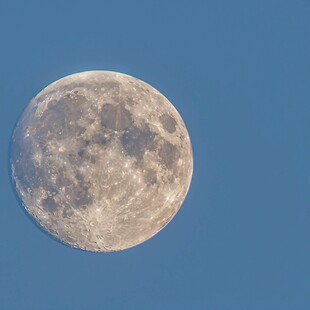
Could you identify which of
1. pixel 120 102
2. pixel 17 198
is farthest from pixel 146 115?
pixel 17 198

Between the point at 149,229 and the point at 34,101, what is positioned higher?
the point at 34,101

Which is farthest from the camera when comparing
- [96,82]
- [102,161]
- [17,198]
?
[17,198]

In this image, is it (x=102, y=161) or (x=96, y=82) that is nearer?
(x=102, y=161)

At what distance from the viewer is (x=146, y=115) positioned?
530 inches

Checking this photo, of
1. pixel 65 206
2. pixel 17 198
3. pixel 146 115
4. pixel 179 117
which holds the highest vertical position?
pixel 179 117

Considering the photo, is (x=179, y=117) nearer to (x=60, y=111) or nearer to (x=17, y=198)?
(x=60, y=111)

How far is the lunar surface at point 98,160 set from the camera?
507 inches

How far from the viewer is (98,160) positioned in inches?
505

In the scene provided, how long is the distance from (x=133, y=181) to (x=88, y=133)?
1.48 m

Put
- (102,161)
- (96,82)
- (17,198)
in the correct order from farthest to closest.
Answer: (17,198)
(96,82)
(102,161)

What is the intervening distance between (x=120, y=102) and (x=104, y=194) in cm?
216

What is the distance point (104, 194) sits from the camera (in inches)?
511

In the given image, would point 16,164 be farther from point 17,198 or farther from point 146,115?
point 146,115

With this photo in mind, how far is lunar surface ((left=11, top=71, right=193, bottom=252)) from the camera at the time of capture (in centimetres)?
1288
